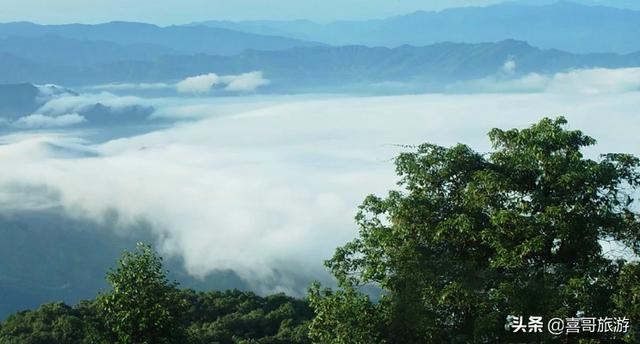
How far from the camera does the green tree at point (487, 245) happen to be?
16500 mm

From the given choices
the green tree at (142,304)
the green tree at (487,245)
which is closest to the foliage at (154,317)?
the green tree at (142,304)

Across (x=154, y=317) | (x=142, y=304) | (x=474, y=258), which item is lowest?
(x=154, y=317)

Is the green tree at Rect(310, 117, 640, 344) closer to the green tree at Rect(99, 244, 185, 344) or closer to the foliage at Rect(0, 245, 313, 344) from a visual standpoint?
the green tree at Rect(99, 244, 185, 344)

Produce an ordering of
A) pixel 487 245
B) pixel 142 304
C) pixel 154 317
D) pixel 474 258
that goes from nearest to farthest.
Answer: pixel 154 317 → pixel 142 304 → pixel 487 245 → pixel 474 258

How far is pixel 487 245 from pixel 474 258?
45cm

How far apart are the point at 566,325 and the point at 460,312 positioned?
2345 millimetres

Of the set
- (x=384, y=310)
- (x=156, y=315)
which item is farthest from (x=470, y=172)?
(x=156, y=315)

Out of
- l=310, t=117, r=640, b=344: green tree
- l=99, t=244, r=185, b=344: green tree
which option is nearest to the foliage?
l=99, t=244, r=185, b=344: green tree

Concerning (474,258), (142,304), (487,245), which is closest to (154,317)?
(142,304)

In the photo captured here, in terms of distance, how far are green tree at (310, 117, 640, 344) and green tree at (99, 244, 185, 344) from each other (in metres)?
3.23

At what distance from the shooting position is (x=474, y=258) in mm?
18469

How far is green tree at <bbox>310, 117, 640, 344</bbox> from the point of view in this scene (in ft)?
54.1

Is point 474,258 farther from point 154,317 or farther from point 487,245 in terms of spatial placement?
point 154,317

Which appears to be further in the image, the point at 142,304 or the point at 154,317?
the point at 142,304
